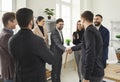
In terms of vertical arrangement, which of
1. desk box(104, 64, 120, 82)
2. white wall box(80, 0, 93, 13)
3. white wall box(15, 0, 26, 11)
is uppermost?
white wall box(80, 0, 93, 13)

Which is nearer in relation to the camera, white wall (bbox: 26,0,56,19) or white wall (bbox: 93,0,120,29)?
white wall (bbox: 26,0,56,19)

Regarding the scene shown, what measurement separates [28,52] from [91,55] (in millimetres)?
833

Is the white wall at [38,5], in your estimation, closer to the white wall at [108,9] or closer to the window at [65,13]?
the window at [65,13]

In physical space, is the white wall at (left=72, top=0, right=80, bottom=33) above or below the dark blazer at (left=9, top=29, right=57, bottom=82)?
above

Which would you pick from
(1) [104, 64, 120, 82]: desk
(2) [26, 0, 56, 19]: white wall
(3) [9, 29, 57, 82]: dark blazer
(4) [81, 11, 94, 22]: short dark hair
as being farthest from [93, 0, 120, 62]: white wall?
(3) [9, 29, 57, 82]: dark blazer

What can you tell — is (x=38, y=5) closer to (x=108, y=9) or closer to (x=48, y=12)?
(x=48, y=12)

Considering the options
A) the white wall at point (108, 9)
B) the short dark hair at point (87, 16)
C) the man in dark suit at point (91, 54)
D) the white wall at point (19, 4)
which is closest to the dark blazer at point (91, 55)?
the man in dark suit at point (91, 54)

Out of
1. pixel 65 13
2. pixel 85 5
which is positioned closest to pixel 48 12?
pixel 65 13

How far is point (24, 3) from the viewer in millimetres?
4695

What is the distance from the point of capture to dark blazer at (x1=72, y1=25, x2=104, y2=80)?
2303 mm

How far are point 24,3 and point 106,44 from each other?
2.15 m

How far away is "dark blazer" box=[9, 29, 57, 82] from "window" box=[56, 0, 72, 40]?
5190mm

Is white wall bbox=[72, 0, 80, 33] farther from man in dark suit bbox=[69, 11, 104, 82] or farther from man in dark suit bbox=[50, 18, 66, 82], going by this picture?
man in dark suit bbox=[69, 11, 104, 82]

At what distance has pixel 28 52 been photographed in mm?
1778
